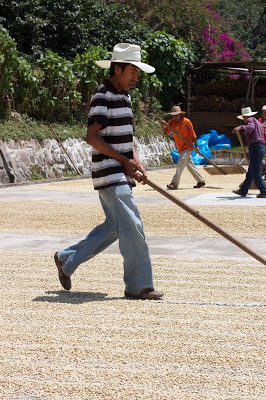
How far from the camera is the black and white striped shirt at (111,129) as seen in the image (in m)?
5.24

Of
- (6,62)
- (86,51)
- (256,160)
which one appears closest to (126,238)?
(256,160)

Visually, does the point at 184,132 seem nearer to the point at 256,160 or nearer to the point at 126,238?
the point at 256,160

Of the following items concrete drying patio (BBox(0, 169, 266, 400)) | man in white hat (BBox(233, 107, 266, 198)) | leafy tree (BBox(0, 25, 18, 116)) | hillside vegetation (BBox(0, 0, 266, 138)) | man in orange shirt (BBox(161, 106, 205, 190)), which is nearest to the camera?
concrete drying patio (BBox(0, 169, 266, 400))

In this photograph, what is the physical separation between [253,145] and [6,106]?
919 centimetres

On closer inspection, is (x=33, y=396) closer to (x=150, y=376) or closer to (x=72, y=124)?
(x=150, y=376)

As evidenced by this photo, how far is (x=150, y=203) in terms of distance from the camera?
12906 mm

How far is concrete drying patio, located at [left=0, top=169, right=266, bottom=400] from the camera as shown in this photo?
3455 mm

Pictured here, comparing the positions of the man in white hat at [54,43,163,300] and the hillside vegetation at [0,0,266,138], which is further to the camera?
the hillside vegetation at [0,0,266,138]

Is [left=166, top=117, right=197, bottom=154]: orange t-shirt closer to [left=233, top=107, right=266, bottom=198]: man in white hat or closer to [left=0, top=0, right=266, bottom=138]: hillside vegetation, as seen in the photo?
[left=233, top=107, right=266, bottom=198]: man in white hat

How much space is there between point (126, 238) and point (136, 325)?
33.9 inches

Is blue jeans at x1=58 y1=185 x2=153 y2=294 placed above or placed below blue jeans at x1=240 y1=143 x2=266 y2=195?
above

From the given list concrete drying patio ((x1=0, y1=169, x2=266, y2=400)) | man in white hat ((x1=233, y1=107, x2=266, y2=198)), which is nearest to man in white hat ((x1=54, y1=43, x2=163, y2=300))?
concrete drying patio ((x1=0, y1=169, x2=266, y2=400))

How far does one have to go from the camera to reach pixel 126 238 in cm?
524

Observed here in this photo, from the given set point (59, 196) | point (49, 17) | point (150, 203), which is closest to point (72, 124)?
point (49, 17)
